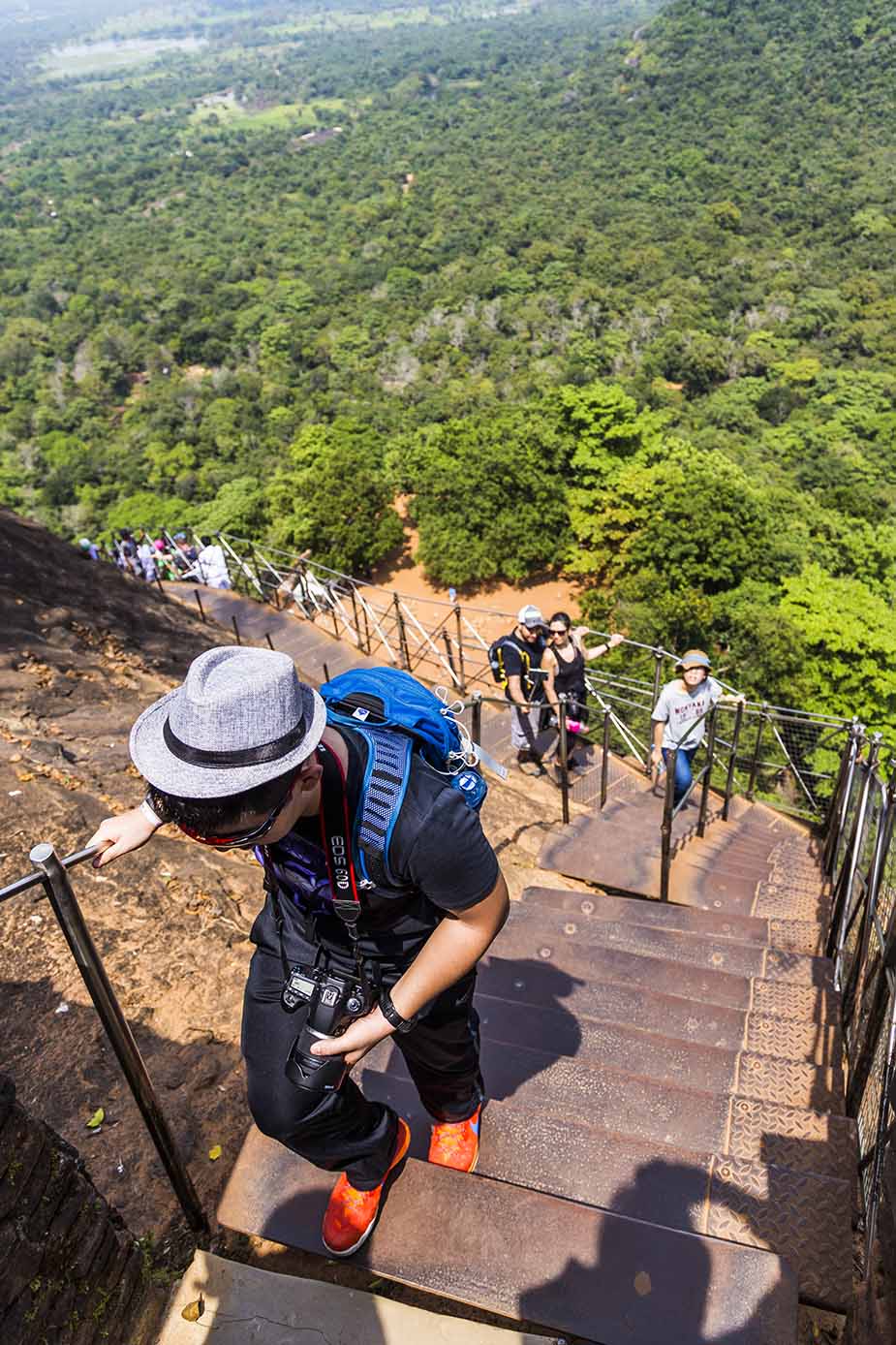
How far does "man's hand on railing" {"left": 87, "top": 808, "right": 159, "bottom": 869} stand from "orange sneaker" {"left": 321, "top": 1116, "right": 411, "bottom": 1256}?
1121 millimetres

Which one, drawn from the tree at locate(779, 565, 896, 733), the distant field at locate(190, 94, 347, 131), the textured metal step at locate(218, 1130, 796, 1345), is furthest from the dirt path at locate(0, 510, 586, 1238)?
the distant field at locate(190, 94, 347, 131)

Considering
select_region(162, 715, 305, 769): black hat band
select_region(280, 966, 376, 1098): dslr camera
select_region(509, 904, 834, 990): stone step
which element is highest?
select_region(162, 715, 305, 769): black hat band

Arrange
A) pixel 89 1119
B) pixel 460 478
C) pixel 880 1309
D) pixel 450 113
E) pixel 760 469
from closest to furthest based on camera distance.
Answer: pixel 880 1309 < pixel 89 1119 < pixel 460 478 < pixel 760 469 < pixel 450 113

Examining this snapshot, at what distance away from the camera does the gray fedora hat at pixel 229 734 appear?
1456mm

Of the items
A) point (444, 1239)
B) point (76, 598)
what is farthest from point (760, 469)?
point (444, 1239)

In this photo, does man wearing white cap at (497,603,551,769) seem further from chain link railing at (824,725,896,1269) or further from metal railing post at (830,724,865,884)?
chain link railing at (824,725,896,1269)

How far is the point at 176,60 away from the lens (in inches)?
7608

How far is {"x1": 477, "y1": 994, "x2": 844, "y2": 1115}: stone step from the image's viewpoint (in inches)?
113

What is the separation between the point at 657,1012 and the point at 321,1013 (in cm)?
192

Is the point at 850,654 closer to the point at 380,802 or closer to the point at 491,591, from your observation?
the point at 491,591

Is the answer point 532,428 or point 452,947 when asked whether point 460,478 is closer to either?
point 532,428

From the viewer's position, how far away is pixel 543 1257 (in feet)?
6.87

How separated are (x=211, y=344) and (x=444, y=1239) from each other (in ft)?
182

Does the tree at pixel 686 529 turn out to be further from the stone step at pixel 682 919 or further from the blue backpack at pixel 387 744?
the blue backpack at pixel 387 744
